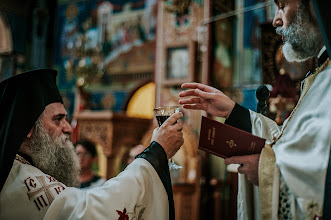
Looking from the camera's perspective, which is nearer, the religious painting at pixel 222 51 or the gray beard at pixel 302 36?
the gray beard at pixel 302 36

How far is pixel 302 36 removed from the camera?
1673 millimetres

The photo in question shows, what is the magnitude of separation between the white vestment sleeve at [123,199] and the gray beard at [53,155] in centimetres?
36

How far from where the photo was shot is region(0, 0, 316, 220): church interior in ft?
13.2

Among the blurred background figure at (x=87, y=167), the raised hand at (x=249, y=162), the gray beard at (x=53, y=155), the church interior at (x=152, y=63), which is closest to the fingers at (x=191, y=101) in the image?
the raised hand at (x=249, y=162)

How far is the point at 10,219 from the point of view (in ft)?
5.57

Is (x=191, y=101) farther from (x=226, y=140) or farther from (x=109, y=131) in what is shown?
(x=109, y=131)

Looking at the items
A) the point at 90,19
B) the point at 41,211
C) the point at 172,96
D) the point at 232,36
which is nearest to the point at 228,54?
the point at 232,36

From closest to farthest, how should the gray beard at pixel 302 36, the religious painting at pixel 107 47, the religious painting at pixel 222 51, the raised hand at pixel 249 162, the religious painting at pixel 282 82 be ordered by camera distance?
1. the raised hand at pixel 249 162
2. the gray beard at pixel 302 36
3. the religious painting at pixel 282 82
4. the religious painting at pixel 222 51
5. the religious painting at pixel 107 47

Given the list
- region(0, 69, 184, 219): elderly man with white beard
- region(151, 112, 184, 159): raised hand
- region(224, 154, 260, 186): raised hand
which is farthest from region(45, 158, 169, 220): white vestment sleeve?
region(224, 154, 260, 186): raised hand

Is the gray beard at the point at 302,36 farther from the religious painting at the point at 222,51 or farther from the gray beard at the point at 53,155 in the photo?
the religious painting at the point at 222,51

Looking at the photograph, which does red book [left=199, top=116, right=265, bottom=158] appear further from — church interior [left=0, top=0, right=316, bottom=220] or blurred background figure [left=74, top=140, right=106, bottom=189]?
blurred background figure [left=74, top=140, right=106, bottom=189]

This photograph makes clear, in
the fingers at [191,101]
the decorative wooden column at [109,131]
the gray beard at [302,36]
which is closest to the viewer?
the gray beard at [302,36]

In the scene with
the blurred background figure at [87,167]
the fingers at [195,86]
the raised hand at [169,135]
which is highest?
the fingers at [195,86]

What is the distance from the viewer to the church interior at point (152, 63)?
4031mm
